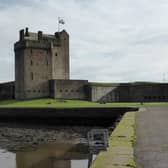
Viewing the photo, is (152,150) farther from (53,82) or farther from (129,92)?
(53,82)

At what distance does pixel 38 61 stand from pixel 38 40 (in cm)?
386

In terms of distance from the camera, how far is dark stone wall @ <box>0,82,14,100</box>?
70.4m

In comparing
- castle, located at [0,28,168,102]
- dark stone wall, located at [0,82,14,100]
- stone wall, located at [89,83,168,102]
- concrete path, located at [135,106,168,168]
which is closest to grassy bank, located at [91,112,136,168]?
concrete path, located at [135,106,168,168]

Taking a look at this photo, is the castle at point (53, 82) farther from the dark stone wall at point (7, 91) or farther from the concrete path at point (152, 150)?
the concrete path at point (152, 150)

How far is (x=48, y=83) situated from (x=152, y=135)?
180 ft

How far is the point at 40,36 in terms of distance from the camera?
227 feet

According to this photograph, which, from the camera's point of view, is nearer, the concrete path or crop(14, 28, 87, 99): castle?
the concrete path

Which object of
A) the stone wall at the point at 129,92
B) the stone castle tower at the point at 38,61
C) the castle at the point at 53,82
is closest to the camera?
the stone wall at the point at 129,92

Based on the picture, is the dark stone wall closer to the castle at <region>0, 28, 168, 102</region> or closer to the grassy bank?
the castle at <region>0, 28, 168, 102</region>

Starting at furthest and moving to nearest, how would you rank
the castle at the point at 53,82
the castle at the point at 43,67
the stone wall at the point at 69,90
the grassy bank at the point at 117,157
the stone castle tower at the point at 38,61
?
the stone castle tower at the point at 38,61
the castle at the point at 43,67
the stone wall at the point at 69,90
the castle at the point at 53,82
the grassy bank at the point at 117,157

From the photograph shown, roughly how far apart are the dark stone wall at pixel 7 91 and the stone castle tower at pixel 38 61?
3.51 meters

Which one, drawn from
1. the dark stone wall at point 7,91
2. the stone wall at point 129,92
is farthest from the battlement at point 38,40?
the stone wall at point 129,92

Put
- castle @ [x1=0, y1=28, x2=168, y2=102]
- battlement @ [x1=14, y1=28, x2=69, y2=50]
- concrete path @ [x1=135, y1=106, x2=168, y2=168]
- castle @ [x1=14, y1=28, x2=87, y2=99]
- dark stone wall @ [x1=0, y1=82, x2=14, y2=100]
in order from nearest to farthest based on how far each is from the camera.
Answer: concrete path @ [x1=135, y1=106, x2=168, y2=168] → castle @ [x1=0, y1=28, x2=168, y2=102] → castle @ [x1=14, y1=28, x2=87, y2=99] → battlement @ [x1=14, y1=28, x2=69, y2=50] → dark stone wall @ [x1=0, y1=82, x2=14, y2=100]

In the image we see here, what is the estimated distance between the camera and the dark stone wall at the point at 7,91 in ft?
231
